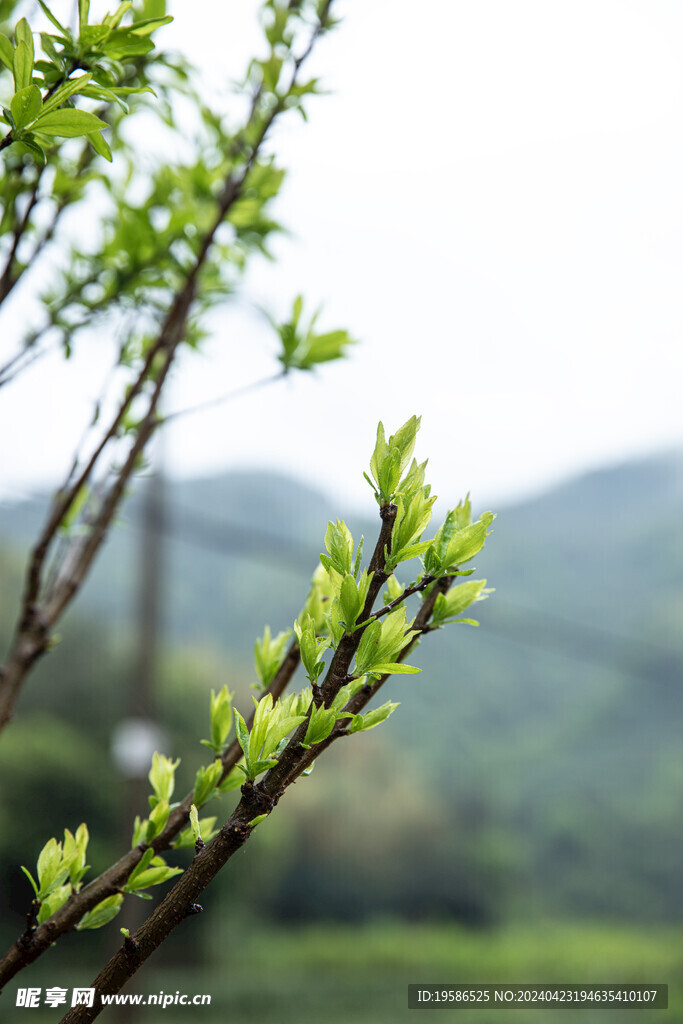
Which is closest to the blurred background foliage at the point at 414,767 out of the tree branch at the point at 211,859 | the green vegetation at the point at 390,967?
the green vegetation at the point at 390,967

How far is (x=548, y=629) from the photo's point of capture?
9.40ft

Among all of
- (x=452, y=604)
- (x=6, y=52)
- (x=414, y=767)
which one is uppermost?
(x=414, y=767)

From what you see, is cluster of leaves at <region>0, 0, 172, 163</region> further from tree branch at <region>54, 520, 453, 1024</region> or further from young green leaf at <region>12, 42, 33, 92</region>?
tree branch at <region>54, 520, 453, 1024</region>

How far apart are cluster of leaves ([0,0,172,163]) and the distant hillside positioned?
2.15 m

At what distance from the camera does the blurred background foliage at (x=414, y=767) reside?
2230 mm

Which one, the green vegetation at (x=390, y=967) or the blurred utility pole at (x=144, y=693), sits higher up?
the blurred utility pole at (x=144, y=693)

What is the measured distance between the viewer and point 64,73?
26cm

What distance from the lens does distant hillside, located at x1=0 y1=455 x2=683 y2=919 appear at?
267 cm

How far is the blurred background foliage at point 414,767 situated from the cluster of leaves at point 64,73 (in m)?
1.89

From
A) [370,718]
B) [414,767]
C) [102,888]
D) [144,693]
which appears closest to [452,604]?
[370,718]

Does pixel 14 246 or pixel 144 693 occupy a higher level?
pixel 144 693

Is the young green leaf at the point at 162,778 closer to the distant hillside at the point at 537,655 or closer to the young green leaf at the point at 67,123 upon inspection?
the young green leaf at the point at 67,123

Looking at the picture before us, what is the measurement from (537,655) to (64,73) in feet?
10.1

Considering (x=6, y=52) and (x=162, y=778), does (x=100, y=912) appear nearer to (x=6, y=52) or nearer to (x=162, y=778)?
(x=162, y=778)
